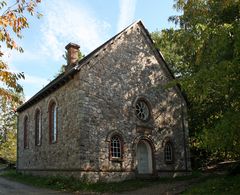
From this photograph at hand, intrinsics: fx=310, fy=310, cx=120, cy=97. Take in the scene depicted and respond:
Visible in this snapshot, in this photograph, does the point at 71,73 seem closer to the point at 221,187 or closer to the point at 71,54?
the point at 71,54

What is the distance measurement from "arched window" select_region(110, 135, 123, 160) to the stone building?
0.03 metres

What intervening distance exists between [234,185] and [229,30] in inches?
243

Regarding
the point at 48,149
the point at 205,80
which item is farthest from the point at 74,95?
the point at 205,80

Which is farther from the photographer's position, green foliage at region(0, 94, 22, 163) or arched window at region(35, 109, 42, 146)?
green foliage at region(0, 94, 22, 163)

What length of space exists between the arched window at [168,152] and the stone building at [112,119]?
0.07 m

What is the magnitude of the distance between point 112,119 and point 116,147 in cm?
162

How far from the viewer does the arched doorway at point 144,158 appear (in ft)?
62.5

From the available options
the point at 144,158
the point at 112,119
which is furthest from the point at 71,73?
the point at 144,158

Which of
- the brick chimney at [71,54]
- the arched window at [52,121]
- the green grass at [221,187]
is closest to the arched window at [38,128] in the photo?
the arched window at [52,121]

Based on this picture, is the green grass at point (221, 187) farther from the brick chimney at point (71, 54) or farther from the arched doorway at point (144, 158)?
the brick chimney at point (71, 54)

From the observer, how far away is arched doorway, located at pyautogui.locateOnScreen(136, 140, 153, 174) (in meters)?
19.1

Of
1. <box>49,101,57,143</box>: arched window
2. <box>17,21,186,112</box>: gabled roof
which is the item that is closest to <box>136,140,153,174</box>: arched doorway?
<box>49,101,57,143</box>: arched window

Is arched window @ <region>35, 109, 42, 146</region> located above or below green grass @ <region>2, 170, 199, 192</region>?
above

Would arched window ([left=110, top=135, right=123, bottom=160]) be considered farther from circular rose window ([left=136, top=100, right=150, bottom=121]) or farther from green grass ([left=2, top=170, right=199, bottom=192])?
Answer: circular rose window ([left=136, top=100, right=150, bottom=121])
